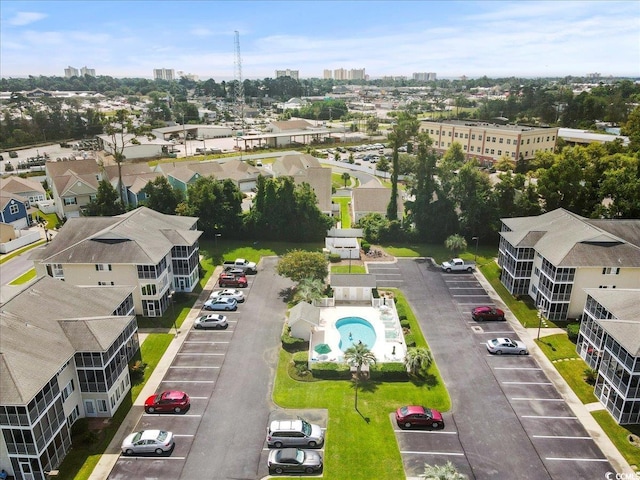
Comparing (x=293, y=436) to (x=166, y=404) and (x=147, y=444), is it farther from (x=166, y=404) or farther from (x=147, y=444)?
(x=166, y=404)

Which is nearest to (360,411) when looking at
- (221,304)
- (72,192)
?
(221,304)

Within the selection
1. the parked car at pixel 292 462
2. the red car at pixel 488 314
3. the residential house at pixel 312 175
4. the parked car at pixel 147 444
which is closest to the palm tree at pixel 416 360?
the red car at pixel 488 314

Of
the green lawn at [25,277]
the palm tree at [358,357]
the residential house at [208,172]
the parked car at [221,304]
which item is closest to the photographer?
the palm tree at [358,357]

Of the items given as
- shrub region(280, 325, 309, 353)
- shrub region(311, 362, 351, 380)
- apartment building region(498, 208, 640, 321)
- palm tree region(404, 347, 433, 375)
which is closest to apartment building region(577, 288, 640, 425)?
apartment building region(498, 208, 640, 321)

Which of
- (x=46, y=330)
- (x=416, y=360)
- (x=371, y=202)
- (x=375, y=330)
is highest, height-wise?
(x=46, y=330)

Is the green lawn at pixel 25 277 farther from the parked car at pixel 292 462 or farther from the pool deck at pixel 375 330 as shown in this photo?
the parked car at pixel 292 462

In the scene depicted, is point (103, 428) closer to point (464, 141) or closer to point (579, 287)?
point (579, 287)
